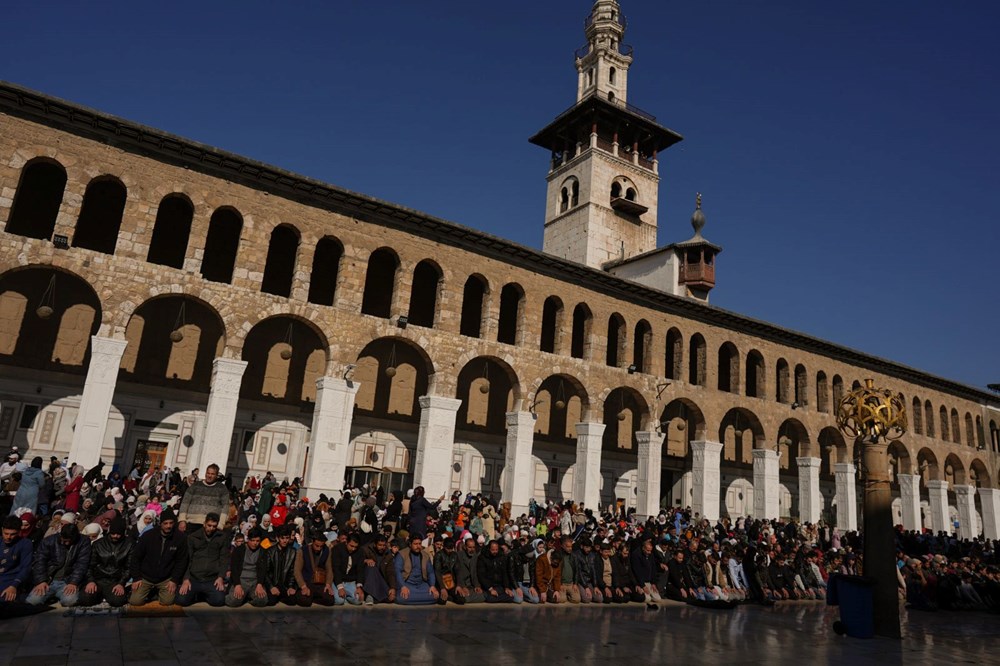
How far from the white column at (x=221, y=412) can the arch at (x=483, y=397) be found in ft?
28.1

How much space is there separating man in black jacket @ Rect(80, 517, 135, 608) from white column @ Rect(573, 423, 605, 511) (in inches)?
643

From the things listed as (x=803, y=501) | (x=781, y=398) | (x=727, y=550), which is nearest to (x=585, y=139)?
(x=781, y=398)

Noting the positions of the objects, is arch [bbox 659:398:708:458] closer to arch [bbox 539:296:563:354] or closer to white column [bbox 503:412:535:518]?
arch [bbox 539:296:563:354]

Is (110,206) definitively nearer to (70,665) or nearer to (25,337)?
(25,337)

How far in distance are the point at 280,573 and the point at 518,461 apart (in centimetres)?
1286

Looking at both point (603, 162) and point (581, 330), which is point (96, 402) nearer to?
point (581, 330)

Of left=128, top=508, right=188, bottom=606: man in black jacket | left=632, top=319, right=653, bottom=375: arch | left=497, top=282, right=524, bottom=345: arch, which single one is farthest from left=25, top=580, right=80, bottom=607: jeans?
left=632, top=319, right=653, bottom=375: arch

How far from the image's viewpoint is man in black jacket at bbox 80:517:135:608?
795 cm

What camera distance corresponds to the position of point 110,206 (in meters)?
19.4

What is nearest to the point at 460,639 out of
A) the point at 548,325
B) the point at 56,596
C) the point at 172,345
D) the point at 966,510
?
the point at 56,596

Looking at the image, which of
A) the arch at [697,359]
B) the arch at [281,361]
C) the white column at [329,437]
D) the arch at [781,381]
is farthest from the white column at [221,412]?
the arch at [781,381]

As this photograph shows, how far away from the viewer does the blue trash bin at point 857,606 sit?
10039mm

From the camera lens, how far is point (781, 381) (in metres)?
29.2

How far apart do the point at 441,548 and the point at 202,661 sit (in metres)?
5.38
